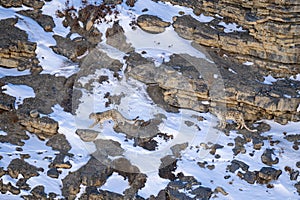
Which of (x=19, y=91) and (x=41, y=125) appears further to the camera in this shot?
(x=19, y=91)

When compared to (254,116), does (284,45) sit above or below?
above

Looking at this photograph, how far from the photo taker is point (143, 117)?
2278 centimetres

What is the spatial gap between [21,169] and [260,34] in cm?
1193

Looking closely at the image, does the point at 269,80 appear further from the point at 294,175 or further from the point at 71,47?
the point at 71,47

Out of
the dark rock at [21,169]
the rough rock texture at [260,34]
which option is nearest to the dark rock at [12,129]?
the dark rock at [21,169]

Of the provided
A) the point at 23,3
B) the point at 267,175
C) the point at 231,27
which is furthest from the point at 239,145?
the point at 23,3

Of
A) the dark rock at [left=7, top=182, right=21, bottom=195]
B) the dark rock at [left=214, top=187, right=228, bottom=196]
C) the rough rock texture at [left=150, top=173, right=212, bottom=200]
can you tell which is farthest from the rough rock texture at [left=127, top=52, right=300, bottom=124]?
the dark rock at [left=7, top=182, right=21, bottom=195]

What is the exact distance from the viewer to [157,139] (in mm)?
21859

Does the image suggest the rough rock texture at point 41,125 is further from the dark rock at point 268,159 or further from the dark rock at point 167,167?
the dark rock at point 268,159

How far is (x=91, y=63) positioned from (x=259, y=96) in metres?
8.01

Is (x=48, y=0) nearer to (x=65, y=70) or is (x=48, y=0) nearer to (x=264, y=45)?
(x=65, y=70)

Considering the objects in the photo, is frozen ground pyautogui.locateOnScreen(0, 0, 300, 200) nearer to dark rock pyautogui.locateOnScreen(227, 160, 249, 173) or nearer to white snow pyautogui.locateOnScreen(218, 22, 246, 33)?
white snow pyautogui.locateOnScreen(218, 22, 246, 33)

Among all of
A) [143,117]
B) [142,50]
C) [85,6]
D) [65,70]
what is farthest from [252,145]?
[85,6]

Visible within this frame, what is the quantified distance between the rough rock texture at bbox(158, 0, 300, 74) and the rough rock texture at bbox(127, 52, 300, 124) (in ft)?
2.47
